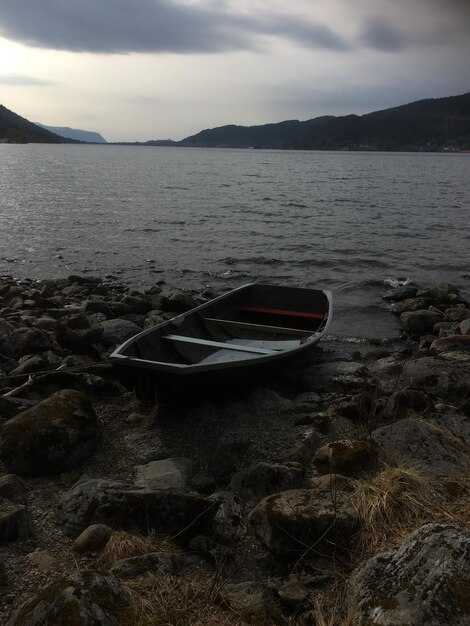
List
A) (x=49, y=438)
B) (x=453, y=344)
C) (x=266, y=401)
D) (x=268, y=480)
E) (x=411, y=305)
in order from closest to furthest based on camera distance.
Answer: (x=268, y=480), (x=49, y=438), (x=266, y=401), (x=453, y=344), (x=411, y=305)

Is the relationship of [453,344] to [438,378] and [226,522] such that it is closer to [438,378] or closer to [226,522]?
[438,378]

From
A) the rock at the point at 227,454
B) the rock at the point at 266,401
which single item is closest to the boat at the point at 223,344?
the rock at the point at 266,401

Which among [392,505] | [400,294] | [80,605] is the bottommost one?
[400,294]

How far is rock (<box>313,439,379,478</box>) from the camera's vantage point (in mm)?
5219

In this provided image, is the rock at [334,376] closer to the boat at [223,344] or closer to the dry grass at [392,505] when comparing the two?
the boat at [223,344]

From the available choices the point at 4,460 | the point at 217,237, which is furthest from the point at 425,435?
the point at 217,237

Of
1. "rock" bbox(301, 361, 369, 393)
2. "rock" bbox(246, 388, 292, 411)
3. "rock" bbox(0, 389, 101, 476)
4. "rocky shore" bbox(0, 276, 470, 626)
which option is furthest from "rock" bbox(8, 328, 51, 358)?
"rock" bbox(301, 361, 369, 393)

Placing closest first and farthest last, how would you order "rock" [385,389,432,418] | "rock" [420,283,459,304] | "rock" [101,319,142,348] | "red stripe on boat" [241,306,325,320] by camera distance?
"rock" [385,389,432,418] < "rock" [101,319,142,348] < "red stripe on boat" [241,306,325,320] < "rock" [420,283,459,304]

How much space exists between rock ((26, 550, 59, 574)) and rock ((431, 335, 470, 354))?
29.5ft

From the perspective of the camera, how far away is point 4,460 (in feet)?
18.4

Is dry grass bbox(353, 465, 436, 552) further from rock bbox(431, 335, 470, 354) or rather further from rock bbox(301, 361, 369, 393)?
rock bbox(431, 335, 470, 354)

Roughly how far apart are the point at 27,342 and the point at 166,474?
5.13m

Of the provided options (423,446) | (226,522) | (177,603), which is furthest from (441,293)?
(177,603)

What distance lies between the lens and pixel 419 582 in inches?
114
